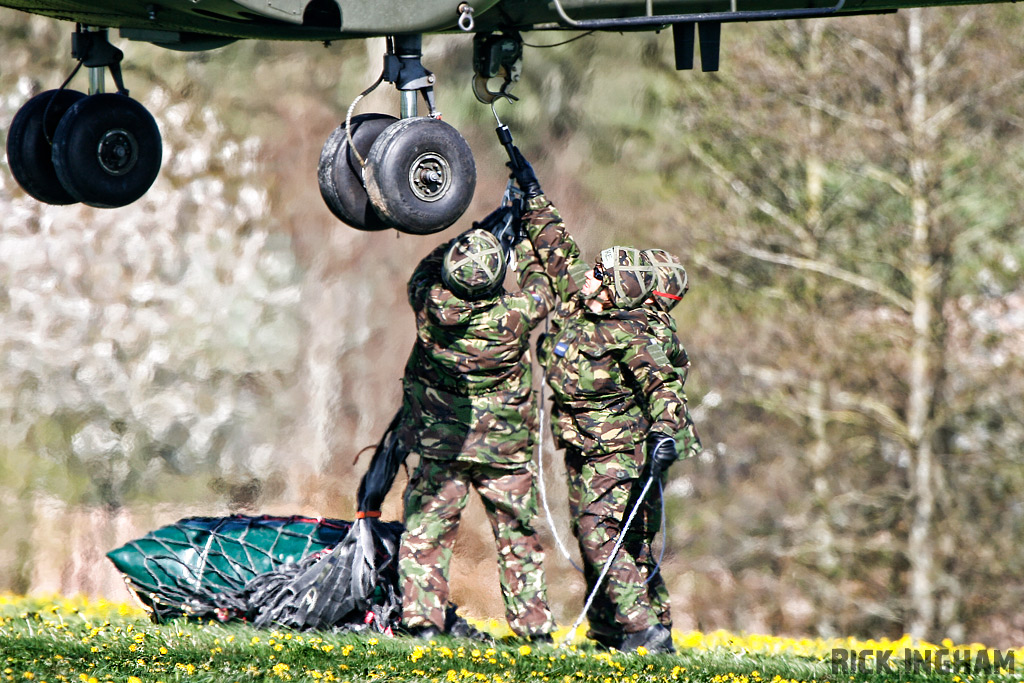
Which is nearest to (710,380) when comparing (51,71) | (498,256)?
(51,71)

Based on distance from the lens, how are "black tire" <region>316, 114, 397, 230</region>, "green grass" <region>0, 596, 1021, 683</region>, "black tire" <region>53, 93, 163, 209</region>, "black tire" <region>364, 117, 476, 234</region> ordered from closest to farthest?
"green grass" <region>0, 596, 1021, 683</region>, "black tire" <region>364, 117, 476, 234</region>, "black tire" <region>316, 114, 397, 230</region>, "black tire" <region>53, 93, 163, 209</region>

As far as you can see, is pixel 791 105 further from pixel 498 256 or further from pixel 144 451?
pixel 498 256

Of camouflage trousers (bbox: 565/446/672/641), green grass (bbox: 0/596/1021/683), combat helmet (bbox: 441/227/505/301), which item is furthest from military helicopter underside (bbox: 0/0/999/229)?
green grass (bbox: 0/596/1021/683)

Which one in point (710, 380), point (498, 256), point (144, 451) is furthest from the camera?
point (710, 380)

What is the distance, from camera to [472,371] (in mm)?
6754

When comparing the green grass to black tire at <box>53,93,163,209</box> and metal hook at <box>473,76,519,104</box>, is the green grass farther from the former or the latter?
metal hook at <box>473,76,519,104</box>

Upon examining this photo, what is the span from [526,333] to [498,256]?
440mm

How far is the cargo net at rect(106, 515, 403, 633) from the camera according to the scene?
6.71 m

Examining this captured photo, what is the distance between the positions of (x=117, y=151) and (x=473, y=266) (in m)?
2.03

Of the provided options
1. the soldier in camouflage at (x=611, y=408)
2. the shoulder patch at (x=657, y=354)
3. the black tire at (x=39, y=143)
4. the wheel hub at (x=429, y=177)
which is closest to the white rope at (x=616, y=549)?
the soldier in camouflage at (x=611, y=408)

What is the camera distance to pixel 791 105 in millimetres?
15172

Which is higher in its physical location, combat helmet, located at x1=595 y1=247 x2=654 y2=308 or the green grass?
combat helmet, located at x1=595 y1=247 x2=654 y2=308

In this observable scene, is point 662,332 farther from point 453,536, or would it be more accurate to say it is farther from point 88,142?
point 88,142

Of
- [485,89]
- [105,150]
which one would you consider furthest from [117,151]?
[485,89]
